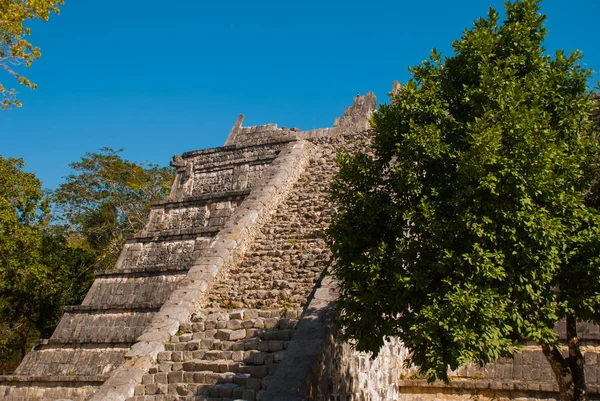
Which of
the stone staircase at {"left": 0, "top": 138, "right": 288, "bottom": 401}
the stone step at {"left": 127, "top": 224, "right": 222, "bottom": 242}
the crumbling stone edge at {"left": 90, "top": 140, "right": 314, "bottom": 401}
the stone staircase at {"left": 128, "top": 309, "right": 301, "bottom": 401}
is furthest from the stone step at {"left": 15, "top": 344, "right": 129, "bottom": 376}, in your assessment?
the stone step at {"left": 127, "top": 224, "right": 222, "bottom": 242}

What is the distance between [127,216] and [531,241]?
23.6 meters

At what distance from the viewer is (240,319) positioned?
890 cm

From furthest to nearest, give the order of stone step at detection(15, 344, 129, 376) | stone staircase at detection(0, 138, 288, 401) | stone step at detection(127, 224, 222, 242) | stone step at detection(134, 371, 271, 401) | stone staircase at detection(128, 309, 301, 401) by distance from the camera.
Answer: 1. stone step at detection(127, 224, 222, 242)
2. stone staircase at detection(0, 138, 288, 401)
3. stone step at detection(15, 344, 129, 376)
4. stone staircase at detection(128, 309, 301, 401)
5. stone step at detection(134, 371, 271, 401)

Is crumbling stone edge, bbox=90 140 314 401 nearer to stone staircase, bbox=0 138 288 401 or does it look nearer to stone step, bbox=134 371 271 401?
stone step, bbox=134 371 271 401

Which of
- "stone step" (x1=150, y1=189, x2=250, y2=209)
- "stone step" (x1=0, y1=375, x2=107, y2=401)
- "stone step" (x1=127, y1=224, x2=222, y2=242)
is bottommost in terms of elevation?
"stone step" (x1=0, y1=375, x2=107, y2=401)

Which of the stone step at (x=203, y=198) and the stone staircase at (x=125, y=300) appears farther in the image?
the stone step at (x=203, y=198)

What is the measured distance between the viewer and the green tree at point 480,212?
555 cm

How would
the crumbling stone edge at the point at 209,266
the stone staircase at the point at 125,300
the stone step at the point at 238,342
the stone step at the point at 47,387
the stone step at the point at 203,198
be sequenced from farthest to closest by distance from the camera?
1. the stone step at the point at 203,198
2. the stone staircase at the point at 125,300
3. the stone step at the point at 47,387
4. the crumbling stone edge at the point at 209,266
5. the stone step at the point at 238,342

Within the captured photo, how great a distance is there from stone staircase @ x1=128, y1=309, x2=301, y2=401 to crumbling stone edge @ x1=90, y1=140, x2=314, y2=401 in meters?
0.21

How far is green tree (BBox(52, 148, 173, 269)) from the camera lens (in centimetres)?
2509

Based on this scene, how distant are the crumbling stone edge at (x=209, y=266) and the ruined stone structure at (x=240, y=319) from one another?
28 mm

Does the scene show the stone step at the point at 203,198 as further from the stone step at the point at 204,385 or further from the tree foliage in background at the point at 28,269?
the stone step at the point at 204,385

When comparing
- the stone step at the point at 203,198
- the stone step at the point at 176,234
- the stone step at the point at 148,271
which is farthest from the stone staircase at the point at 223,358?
the stone step at the point at 203,198

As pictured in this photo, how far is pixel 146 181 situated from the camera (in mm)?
28125
